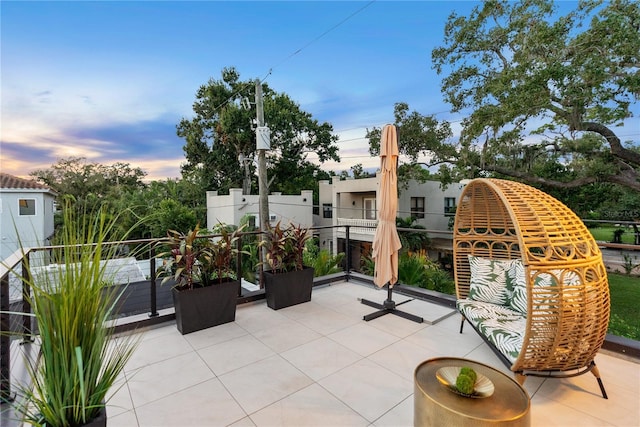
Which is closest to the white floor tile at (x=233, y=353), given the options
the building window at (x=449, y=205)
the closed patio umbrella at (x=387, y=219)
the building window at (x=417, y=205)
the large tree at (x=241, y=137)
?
the closed patio umbrella at (x=387, y=219)

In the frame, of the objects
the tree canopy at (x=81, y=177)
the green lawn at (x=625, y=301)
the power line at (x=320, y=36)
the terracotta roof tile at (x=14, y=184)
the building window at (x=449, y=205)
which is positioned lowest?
the green lawn at (x=625, y=301)

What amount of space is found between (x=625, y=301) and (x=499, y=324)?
9877mm

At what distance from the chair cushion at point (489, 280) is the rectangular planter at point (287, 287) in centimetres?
193

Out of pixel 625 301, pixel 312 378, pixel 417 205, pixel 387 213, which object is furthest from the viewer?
pixel 417 205

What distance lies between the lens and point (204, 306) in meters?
3.20

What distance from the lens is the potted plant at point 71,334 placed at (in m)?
1.17

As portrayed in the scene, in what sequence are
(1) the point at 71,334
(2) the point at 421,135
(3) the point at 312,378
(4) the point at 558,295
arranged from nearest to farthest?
1. (1) the point at 71,334
2. (4) the point at 558,295
3. (3) the point at 312,378
4. (2) the point at 421,135

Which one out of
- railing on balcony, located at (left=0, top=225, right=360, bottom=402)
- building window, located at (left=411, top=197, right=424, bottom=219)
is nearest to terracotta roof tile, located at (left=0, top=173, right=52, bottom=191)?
railing on balcony, located at (left=0, top=225, right=360, bottom=402)

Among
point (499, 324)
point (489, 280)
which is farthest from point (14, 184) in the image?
point (499, 324)

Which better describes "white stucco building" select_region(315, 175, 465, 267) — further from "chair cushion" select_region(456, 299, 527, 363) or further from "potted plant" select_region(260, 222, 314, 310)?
"chair cushion" select_region(456, 299, 527, 363)

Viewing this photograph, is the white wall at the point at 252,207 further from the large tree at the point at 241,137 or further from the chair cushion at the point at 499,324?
the chair cushion at the point at 499,324

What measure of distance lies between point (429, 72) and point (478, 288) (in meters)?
8.81

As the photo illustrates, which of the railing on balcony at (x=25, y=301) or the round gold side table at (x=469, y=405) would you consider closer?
the round gold side table at (x=469, y=405)

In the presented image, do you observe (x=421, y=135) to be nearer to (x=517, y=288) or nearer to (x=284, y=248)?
(x=284, y=248)
